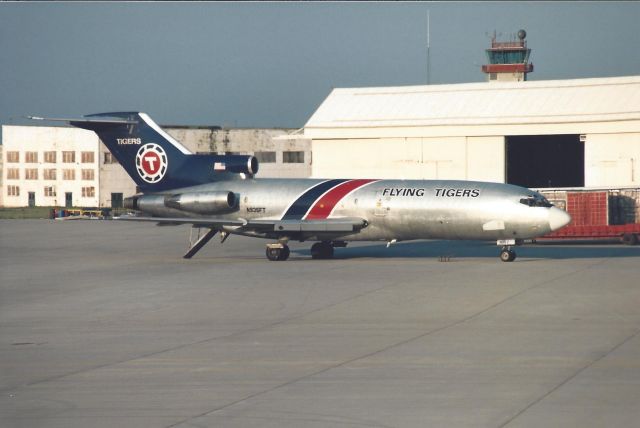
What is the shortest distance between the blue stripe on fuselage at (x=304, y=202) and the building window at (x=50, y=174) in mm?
68505

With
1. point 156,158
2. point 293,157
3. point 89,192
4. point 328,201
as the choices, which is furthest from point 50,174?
point 328,201

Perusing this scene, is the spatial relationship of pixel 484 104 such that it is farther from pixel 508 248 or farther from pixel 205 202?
pixel 205 202

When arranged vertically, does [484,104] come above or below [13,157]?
above

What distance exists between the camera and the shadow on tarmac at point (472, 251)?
144 ft

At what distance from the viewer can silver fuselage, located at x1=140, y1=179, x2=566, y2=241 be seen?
3938 centimetres

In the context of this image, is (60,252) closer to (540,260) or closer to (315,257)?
(315,257)

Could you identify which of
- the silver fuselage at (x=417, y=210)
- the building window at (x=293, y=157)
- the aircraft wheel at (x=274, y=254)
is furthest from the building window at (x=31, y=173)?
the aircraft wheel at (x=274, y=254)

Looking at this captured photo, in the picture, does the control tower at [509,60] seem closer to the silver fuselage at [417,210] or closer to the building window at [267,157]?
the building window at [267,157]

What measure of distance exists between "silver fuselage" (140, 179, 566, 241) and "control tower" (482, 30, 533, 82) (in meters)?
60.8

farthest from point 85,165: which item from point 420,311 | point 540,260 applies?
point 420,311

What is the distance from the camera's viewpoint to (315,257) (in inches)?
1722

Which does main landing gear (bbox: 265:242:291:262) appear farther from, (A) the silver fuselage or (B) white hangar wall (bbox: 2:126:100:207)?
(B) white hangar wall (bbox: 2:126:100:207)

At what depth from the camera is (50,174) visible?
107 metres

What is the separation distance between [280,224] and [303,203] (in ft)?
4.74
